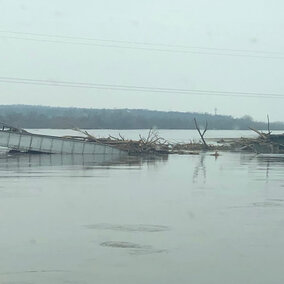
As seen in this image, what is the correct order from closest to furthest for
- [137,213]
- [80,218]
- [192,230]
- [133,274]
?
[133,274]
[192,230]
[80,218]
[137,213]

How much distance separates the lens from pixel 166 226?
12320 mm

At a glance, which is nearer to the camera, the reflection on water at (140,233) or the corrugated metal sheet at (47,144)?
the reflection on water at (140,233)

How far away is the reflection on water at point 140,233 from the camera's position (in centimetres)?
862

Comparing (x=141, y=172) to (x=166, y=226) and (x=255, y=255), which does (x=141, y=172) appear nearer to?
(x=166, y=226)

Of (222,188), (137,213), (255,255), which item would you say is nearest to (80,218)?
(137,213)

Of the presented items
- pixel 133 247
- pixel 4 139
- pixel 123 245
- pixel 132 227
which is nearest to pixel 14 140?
pixel 4 139

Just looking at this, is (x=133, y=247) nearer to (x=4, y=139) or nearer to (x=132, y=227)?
(x=132, y=227)

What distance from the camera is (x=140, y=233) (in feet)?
37.8

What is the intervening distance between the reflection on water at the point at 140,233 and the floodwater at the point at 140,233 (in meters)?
0.01

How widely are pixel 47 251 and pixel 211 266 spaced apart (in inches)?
→ 102

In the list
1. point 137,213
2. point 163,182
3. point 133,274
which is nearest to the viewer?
point 133,274

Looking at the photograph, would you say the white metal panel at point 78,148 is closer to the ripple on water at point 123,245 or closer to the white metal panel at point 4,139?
the white metal panel at point 4,139

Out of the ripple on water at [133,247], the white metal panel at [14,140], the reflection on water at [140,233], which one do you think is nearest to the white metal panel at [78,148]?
the white metal panel at [14,140]

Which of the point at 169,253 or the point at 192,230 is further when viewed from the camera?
the point at 192,230
